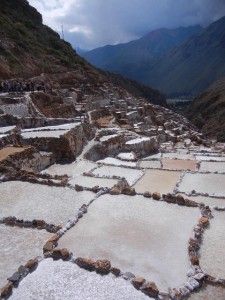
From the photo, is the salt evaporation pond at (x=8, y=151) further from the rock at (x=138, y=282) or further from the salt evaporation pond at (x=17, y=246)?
the rock at (x=138, y=282)

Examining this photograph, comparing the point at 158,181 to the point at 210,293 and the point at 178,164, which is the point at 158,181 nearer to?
the point at 178,164

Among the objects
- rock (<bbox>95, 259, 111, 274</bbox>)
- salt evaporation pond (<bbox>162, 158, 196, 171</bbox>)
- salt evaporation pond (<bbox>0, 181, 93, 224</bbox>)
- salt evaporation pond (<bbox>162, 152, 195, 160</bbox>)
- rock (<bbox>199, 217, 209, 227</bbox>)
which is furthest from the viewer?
salt evaporation pond (<bbox>162, 152, 195, 160</bbox>)

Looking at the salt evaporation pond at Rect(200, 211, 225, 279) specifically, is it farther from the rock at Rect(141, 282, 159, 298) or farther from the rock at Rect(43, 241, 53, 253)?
the rock at Rect(43, 241, 53, 253)

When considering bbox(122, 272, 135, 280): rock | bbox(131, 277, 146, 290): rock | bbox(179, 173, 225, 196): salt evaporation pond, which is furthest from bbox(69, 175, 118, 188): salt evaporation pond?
bbox(131, 277, 146, 290): rock

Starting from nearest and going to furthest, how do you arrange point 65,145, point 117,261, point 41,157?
point 117,261
point 41,157
point 65,145

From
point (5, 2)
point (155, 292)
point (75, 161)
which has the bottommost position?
point (75, 161)

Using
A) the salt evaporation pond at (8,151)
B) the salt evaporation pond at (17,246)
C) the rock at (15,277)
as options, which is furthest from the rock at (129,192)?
the salt evaporation pond at (8,151)

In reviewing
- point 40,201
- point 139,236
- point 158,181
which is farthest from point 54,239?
point 158,181

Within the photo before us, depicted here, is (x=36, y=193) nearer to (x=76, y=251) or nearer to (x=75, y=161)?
(x=76, y=251)

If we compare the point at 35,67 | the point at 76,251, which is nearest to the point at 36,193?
the point at 76,251
